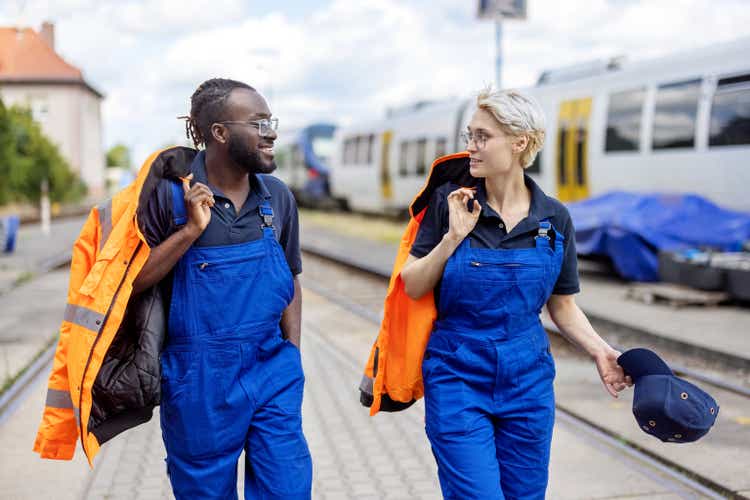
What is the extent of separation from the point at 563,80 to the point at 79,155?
2241 inches

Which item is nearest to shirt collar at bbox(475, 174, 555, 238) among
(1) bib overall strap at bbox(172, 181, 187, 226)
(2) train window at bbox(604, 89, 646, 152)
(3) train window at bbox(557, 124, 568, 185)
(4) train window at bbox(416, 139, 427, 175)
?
(1) bib overall strap at bbox(172, 181, 187, 226)

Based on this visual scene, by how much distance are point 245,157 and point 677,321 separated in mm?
8181

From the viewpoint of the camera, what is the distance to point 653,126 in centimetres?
1501

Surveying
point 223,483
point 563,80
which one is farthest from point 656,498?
point 563,80

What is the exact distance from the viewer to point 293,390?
10.3ft

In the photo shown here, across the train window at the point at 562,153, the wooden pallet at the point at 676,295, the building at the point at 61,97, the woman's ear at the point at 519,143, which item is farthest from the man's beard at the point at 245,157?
the building at the point at 61,97

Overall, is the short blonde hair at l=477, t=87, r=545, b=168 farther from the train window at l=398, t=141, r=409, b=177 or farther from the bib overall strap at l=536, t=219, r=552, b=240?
the train window at l=398, t=141, r=409, b=177

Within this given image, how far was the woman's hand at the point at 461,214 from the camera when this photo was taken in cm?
300

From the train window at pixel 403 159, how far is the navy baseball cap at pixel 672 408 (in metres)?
24.4

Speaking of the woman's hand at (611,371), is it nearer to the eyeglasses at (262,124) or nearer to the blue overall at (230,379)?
the blue overall at (230,379)

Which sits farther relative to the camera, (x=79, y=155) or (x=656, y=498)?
(x=79, y=155)

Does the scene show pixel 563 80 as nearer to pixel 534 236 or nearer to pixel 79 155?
pixel 534 236

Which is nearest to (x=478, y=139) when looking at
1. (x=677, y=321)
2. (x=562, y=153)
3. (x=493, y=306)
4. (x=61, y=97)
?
(x=493, y=306)

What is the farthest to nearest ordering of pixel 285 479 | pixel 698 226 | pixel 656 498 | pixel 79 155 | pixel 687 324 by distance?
pixel 79 155 < pixel 698 226 < pixel 687 324 < pixel 656 498 < pixel 285 479
